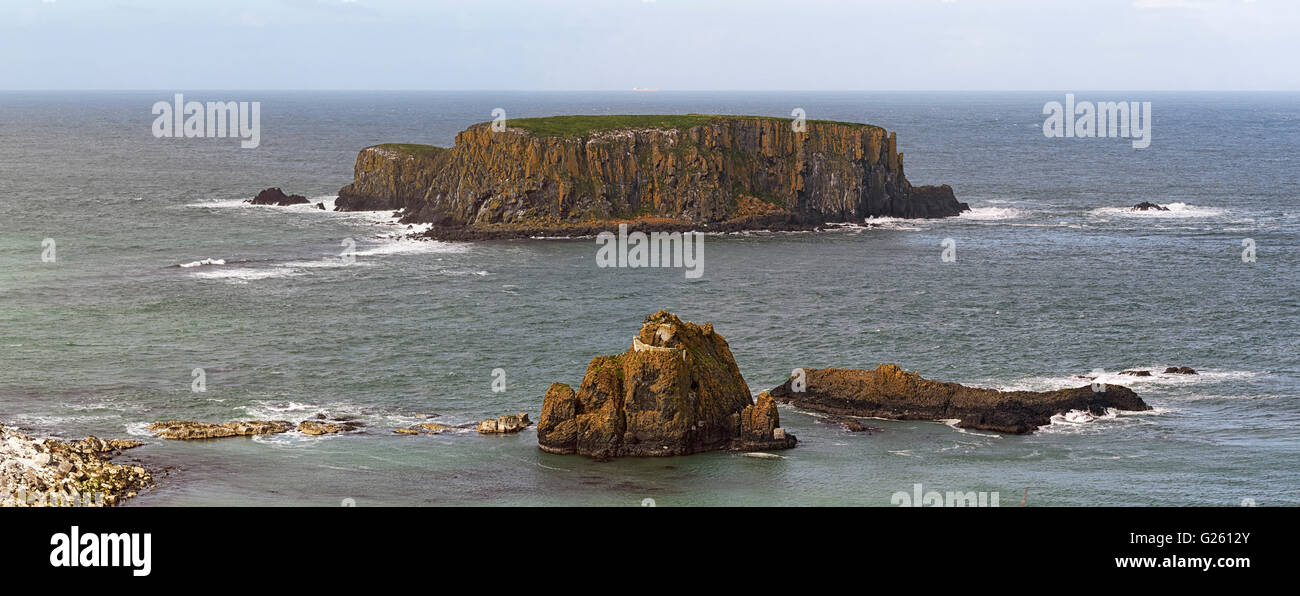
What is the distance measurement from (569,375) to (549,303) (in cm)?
2430

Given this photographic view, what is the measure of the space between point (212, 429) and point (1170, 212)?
12865 centimetres

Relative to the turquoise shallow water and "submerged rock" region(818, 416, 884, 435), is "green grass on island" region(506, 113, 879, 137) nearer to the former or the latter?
the turquoise shallow water

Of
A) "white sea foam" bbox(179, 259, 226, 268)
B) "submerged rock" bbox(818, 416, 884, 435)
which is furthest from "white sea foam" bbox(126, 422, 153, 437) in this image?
"white sea foam" bbox(179, 259, 226, 268)

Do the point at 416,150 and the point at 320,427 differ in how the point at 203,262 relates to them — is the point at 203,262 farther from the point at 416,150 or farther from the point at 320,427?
the point at 320,427

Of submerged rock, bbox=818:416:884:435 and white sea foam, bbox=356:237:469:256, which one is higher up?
white sea foam, bbox=356:237:469:256

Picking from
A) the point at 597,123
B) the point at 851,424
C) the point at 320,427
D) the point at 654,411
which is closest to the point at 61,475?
the point at 320,427

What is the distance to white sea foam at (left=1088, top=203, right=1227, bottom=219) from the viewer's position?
158 meters

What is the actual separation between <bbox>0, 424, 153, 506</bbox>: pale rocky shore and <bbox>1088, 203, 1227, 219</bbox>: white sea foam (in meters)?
129

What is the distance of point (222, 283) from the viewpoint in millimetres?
107250

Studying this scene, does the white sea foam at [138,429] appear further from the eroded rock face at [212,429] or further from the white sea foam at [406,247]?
the white sea foam at [406,247]

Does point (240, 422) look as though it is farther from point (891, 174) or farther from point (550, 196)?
point (891, 174)

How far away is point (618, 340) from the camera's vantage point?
8669cm

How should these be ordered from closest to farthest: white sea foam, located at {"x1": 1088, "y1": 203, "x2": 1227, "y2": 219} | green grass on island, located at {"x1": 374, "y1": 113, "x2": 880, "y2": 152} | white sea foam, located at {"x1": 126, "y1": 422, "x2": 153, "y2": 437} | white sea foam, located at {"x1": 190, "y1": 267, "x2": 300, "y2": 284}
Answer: white sea foam, located at {"x1": 126, "y1": 422, "x2": 153, "y2": 437} < white sea foam, located at {"x1": 190, "y1": 267, "x2": 300, "y2": 284} < green grass on island, located at {"x1": 374, "y1": 113, "x2": 880, "y2": 152} < white sea foam, located at {"x1": 1088, "y1": 203, "x2": 1227, "y2": 219}
